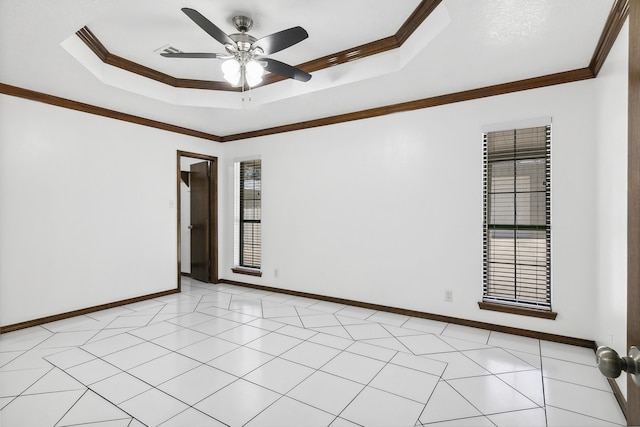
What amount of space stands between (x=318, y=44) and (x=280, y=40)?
0.85 m

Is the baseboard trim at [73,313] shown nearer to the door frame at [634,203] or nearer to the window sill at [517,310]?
the window sill at [517,310]

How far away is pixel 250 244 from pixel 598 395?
469 centimetres

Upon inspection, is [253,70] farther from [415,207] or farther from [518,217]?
[518,217]

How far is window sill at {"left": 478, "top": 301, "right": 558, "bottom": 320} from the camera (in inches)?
125

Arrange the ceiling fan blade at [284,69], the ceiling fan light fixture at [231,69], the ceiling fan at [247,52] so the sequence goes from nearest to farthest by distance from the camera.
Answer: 1. the ceiling fan at [247,52]
2. the ceiling fan light fixture at [231,69]
3. the ceiling fan blade at [284,69]

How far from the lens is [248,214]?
5.72m

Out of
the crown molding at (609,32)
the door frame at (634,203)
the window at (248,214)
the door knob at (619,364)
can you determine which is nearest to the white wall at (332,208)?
the crown molding at (609,32)

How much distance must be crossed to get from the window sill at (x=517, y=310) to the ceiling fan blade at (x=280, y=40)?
3098 mm

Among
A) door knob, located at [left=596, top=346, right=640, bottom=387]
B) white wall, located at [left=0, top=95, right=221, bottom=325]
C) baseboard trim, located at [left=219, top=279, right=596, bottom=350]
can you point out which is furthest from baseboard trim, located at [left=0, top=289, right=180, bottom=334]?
door knob, located at [left=596, top=346, right=640, bottom=387]

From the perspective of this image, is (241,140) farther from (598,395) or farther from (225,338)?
(598,395)

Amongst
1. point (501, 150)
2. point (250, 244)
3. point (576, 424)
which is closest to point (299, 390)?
point (576, 424)

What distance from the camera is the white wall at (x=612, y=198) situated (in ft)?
6.93

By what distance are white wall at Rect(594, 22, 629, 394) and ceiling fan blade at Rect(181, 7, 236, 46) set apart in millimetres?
→ 2637

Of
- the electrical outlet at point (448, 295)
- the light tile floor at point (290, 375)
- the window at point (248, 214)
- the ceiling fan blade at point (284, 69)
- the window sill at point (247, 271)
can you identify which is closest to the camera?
the light tile floor at point (290, 375)
